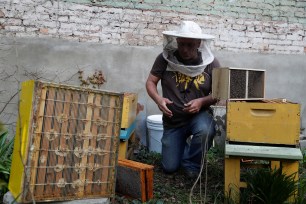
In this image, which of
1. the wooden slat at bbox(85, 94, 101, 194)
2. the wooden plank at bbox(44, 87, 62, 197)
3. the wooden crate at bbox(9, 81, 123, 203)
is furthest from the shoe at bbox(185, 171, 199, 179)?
the wooden plank at bbox(44, 87, 62, 197)

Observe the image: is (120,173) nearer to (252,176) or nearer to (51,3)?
(252,176)

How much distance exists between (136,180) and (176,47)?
1.45 metres

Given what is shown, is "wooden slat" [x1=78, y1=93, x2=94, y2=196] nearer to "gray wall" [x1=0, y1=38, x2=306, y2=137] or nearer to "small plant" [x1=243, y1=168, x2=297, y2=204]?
"small plant" [x1=243, y1=168, x2=297, y2=204]

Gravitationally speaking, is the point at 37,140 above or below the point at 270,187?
above

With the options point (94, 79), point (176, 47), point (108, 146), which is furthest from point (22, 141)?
point (94, 79)

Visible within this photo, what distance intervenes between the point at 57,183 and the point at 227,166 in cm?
129

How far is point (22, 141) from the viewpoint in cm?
236

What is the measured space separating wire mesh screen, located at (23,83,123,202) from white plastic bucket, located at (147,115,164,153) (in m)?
2.50

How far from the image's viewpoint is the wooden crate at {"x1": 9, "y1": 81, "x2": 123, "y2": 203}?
2.30 meters

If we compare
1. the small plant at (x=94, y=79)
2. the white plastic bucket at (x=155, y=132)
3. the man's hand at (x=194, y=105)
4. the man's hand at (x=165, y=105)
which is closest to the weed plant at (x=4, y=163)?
the man's hand at (x=165, y=105)

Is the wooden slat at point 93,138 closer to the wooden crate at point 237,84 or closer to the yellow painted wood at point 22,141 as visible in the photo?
the yellow painted wood at point 22,141

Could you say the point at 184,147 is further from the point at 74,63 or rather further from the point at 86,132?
the point at 74,63

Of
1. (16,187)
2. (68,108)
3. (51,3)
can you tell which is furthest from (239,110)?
(51,3)

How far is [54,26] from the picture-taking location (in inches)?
211
